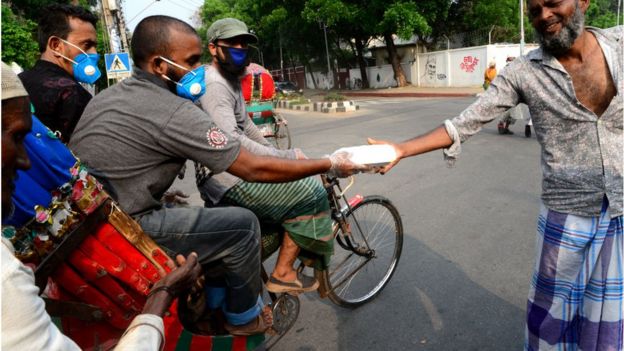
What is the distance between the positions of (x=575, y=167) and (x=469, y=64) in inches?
892

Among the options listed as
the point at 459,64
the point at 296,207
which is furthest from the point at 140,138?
the point at 459,64

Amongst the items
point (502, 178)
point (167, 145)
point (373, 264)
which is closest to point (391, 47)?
point (502, 178)

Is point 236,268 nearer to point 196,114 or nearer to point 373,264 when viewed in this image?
point 196,114

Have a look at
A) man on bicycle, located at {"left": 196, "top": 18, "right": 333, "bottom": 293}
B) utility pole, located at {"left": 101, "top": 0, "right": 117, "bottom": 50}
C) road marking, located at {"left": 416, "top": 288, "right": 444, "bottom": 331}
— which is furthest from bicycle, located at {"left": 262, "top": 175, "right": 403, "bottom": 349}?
utility pole, located at {"left": 101, "top": 0, "right": 117, "bottom": 50}

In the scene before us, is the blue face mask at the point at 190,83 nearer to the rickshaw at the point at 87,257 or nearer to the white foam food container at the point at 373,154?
the rickshaw at the point at 87,257

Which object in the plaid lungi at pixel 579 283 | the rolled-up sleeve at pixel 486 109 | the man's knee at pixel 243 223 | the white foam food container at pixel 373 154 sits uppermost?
the rolled-up sleeve at pixel 486 109

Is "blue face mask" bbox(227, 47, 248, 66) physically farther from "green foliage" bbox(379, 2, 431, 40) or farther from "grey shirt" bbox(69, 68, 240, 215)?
"green foliage" bbox(379, 2, 431, 40)

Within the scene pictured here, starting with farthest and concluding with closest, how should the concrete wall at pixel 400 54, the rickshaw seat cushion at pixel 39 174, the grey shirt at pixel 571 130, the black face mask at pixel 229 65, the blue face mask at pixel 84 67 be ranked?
the concrete wall at pixel 400 54 → the blue face mask at pixel 84 67 → the black face mask at pixel 229 65 → the grey shirt at pixel 571 130 → the rickshaw seat cushion at pixel 39 174

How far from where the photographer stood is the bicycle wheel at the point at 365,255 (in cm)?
299

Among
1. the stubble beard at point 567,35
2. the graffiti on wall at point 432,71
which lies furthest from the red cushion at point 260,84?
the graffiti on wall at point 432,71

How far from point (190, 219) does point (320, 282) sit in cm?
111

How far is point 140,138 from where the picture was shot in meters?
1.76

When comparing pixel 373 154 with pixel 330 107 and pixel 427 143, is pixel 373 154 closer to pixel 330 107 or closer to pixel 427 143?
pixel 427 143

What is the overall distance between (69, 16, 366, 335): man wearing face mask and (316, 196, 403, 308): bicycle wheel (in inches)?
33.6
